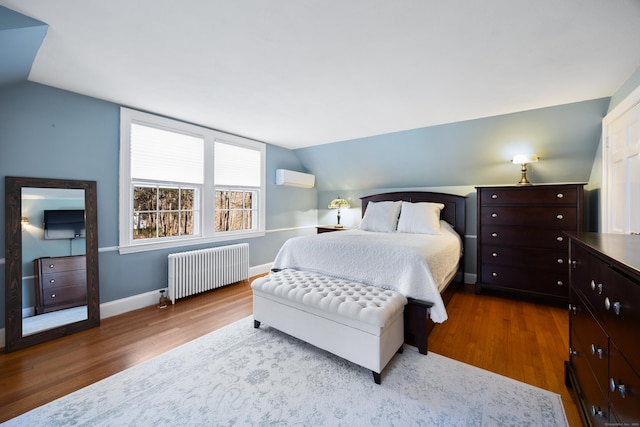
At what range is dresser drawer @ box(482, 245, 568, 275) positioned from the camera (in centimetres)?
300

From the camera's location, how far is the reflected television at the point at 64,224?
240 centimetres

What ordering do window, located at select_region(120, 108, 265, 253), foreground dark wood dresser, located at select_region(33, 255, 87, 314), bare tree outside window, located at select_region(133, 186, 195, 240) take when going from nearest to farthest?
foreground dark wood dresser, located at select_region(33, 255, 87, 314) < window, located at select_region(120, 108, 265, 253) < bare tree outside window, located at select_region(133, 186, 195, 240)

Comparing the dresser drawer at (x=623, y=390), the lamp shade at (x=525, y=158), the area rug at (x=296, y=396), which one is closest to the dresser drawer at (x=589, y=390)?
the dresser drawer at (x=623, y=390)

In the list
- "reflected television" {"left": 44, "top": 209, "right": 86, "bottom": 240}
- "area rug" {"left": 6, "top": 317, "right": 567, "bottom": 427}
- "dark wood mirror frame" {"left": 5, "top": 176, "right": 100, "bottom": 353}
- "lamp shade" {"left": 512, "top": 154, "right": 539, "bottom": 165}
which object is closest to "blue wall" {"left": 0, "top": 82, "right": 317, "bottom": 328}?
"dark wood mirror frame" {"left": 5, "top": 176, "right": 100, "bottom": 353}

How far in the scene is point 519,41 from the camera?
67.2 inches

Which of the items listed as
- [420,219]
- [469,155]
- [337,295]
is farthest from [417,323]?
[469,155]

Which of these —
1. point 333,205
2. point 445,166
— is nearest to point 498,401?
point 445,166

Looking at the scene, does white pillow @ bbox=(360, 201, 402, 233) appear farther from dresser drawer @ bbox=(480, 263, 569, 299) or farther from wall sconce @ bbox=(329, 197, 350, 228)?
dresser drawer @ bbox=(480, 263, 569, 299)

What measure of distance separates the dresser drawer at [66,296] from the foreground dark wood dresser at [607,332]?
3.76 m

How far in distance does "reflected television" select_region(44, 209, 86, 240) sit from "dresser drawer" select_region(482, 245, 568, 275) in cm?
469

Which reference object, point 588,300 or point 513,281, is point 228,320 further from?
point 513,281

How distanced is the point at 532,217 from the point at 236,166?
410 cm

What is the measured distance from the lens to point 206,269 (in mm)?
3438

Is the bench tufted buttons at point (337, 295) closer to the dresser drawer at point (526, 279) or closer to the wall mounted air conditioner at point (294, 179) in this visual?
the dresser drawer at point (526, 279)
